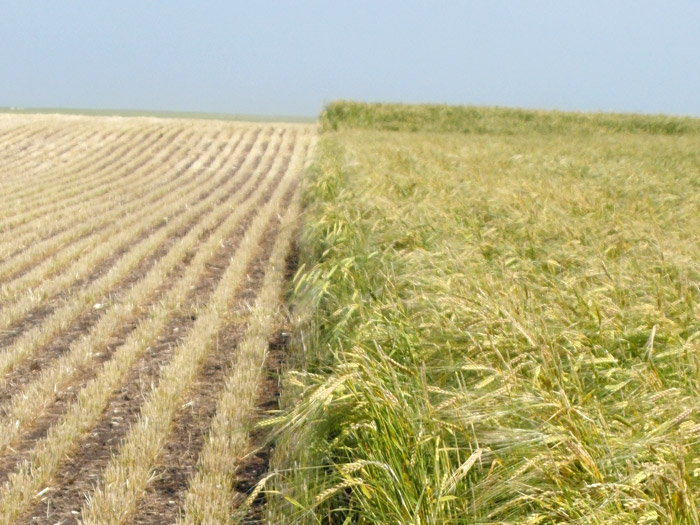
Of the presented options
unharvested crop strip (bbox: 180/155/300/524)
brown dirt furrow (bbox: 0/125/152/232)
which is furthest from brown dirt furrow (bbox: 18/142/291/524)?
brown dirt furrow (bbox: 0/125/152/232)

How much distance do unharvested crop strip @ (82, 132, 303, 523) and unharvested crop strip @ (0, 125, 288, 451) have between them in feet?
2.31

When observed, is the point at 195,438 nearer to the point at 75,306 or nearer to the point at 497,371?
the point at 497,371

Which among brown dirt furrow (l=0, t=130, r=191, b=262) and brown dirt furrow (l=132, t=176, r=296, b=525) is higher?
brown dirt furrow (l=132, t=176, r=296, b=525)

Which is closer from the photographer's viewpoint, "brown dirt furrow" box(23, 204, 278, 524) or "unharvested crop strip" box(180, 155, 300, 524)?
"unharvested crop strip" box(180, 155, 300, 524)

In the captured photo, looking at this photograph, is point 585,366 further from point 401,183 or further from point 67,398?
point 401,183

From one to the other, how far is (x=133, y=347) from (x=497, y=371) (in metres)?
3.89

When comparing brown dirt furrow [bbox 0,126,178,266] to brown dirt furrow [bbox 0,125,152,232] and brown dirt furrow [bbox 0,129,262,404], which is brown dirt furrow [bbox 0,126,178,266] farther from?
brown dirt furrow [bbox 0,129,262,404]

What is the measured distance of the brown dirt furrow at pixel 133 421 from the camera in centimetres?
346

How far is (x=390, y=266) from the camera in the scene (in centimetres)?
454

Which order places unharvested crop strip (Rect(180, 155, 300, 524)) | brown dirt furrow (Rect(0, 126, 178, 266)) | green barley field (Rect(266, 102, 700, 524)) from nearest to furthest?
green barley field (Rect(266, 102, 700, 524)) < unharvested crop strip (Rect(180, 155, 300, 524)) < brown dirt furrow (Rect(0, 126, 178, 266))

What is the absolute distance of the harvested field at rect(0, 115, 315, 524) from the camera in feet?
11.6

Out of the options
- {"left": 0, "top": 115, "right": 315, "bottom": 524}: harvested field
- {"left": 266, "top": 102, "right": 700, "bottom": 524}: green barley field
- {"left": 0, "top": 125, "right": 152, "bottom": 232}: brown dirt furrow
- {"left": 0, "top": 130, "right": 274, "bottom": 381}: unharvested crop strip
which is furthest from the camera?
{"left": 0, "top": 125, "right": 152, "bottom": 232}: brown dirt furrow

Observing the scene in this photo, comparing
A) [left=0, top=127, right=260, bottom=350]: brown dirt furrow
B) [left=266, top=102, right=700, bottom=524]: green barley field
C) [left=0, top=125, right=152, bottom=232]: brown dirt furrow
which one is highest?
[left=266, top=102, right=700, bottom=524]: green barley field

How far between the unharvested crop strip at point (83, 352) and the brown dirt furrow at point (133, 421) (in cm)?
44
